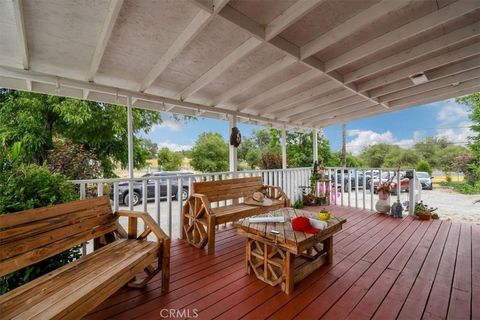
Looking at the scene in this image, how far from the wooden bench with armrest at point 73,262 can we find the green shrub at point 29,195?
0.83ft

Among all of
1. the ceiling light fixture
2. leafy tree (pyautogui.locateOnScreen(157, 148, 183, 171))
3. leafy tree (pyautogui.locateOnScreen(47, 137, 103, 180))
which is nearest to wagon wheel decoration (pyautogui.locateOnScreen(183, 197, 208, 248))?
the ceiling light fixture

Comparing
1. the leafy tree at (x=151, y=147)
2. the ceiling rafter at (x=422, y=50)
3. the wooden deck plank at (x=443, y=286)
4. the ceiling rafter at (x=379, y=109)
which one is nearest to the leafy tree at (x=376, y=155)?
the ceiling rafter at (x=379, y=109)

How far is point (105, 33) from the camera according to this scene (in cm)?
189

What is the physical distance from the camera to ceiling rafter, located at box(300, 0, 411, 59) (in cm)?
182

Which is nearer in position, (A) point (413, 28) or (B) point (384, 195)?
(A) point (413, 28)

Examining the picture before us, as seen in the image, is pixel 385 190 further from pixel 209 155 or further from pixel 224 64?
pixel 209 155

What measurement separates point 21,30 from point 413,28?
11.2 feet

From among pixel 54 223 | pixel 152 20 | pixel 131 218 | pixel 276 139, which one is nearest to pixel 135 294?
pixel 131 218

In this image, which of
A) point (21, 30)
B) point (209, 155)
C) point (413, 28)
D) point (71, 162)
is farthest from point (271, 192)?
point (209, 155)

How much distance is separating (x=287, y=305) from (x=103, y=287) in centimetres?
137

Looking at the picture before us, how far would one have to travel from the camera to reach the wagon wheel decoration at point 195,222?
9.57 ft

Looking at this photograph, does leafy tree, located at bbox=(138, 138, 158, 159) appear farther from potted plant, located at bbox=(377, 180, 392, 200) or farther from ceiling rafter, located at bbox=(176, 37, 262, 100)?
potted plant, located at bbox=(377, 180, 392, 200)

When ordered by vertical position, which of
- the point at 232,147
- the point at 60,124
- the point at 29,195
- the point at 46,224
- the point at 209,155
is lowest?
the point at 46,224

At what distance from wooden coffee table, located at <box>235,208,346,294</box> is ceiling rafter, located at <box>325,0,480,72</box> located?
1.91 m
